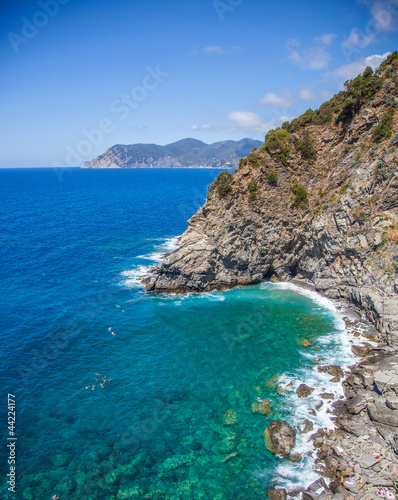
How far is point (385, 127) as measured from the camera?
45.0 m

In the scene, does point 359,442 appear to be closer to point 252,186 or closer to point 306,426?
point 306,426

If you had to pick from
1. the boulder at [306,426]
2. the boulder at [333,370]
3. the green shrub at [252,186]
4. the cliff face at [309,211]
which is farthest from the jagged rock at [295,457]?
the green shrub at [252,186]

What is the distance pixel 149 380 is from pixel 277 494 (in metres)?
16.2

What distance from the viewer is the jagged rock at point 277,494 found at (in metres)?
21.3

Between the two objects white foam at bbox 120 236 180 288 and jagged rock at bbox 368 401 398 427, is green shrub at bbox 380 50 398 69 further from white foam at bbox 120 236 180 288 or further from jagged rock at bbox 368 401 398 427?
white foam at bbox 120 236 180 288

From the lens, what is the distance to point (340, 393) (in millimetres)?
30203

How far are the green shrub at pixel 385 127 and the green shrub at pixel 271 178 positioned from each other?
16210mm

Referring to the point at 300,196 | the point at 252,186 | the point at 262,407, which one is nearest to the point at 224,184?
the point at 252,186

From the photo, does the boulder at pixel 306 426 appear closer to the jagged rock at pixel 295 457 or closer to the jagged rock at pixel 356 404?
the jagged rock at pixel 295 457

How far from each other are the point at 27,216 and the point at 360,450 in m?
115

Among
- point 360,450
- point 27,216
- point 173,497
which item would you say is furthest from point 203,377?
point 27,216

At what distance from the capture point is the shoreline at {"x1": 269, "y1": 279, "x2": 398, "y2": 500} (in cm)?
2127

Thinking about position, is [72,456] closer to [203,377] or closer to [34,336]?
[203,377]

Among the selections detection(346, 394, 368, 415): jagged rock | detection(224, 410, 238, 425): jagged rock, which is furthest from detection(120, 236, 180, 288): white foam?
detection(346, 394, 368, 415): jagged rock
